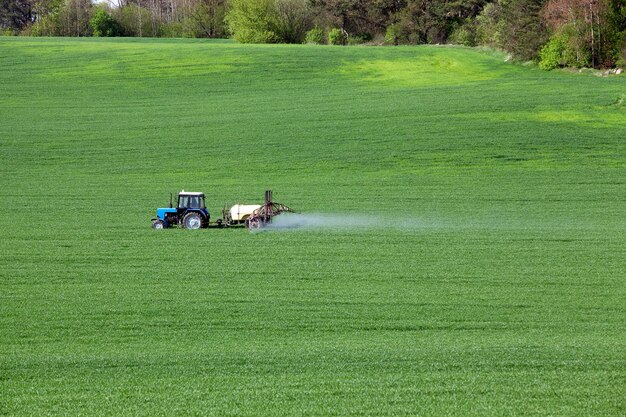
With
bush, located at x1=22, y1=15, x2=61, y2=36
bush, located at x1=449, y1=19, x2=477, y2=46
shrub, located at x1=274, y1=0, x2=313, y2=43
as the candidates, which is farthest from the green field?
bush, located at x1=22, y1=15, x2=61, y2=36

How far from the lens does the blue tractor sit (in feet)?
87.2

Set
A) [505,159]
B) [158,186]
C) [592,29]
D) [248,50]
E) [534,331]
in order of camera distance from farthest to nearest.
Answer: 1. [248,50]
2. [592,29]
3. [505,159]
4. [158,186]
5. [534,331]

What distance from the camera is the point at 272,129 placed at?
4522 cm

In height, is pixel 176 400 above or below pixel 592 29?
below

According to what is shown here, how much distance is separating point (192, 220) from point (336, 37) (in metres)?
59.0

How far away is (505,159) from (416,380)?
27.8m

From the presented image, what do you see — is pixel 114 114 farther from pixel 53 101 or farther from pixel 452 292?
pixel 452 292

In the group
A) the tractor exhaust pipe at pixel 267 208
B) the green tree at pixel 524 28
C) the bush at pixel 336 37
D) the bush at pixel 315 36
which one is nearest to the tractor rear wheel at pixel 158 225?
the tractor exhaust pipe at pixel 267 208

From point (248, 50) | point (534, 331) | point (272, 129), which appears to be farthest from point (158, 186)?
point (248, 50)

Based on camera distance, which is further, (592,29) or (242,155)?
(592,29)

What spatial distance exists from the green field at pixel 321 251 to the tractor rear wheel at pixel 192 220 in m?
0.60

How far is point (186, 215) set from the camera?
2662 cm

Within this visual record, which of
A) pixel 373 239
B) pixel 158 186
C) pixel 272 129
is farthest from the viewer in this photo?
pixel 272 129

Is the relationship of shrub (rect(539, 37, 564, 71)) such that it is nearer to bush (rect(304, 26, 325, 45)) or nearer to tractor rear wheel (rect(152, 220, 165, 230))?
bush (rect(304, 26, 325, 45))
